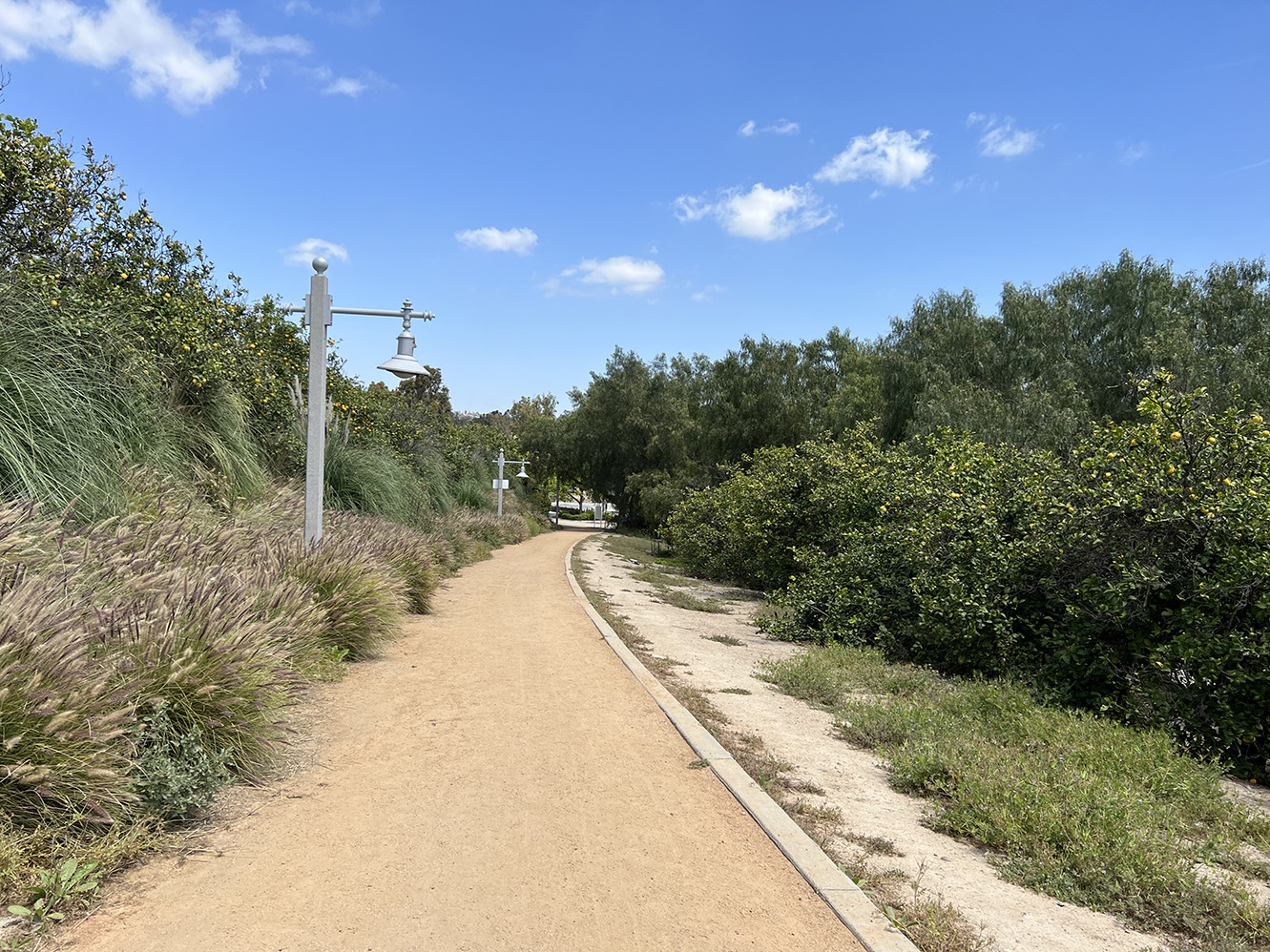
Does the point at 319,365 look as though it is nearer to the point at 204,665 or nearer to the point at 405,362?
the point at 405,362

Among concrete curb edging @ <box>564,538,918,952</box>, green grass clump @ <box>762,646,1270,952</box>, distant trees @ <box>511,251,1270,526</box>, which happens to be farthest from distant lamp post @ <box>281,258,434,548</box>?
distant trees @ <box>511,251,1270,526</box>

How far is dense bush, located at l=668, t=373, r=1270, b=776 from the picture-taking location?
21.5 ft

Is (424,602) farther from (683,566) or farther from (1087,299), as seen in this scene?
(1087,299)

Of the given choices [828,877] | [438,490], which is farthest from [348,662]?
[438,490]

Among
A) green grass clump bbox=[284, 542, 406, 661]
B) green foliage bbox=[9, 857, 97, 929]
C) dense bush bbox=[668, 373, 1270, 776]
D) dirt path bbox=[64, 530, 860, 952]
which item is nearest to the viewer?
green foliage bbox=[9, 857, 97, 929]

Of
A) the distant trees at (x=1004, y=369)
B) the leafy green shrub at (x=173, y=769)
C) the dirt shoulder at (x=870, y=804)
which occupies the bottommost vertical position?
the dirt shoulder at (x=870, y=804)

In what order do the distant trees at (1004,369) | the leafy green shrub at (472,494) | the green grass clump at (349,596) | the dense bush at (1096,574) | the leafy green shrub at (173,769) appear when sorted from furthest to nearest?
1. the leafy green shrub at (472,494)
2. the distant trees at (1004,369)
3. the green grass clump at (349,596)
4. the dense bush at (1096,574)
5. the leafy green shrub at (173,769)

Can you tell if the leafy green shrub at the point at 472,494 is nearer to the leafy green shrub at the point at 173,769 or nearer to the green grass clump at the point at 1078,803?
the green grass clump at the point at 1078,803

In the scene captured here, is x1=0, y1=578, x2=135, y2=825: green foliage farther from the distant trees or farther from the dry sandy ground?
the distant trees

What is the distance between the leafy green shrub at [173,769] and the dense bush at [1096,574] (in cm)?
728

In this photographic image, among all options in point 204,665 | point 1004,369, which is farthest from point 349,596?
point 1004,369

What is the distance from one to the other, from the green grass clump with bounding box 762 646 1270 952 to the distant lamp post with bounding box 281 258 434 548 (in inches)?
225

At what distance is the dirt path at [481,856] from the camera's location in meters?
2.95

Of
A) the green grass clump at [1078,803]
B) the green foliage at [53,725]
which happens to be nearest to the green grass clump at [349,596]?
the green foliage at [53,725]
